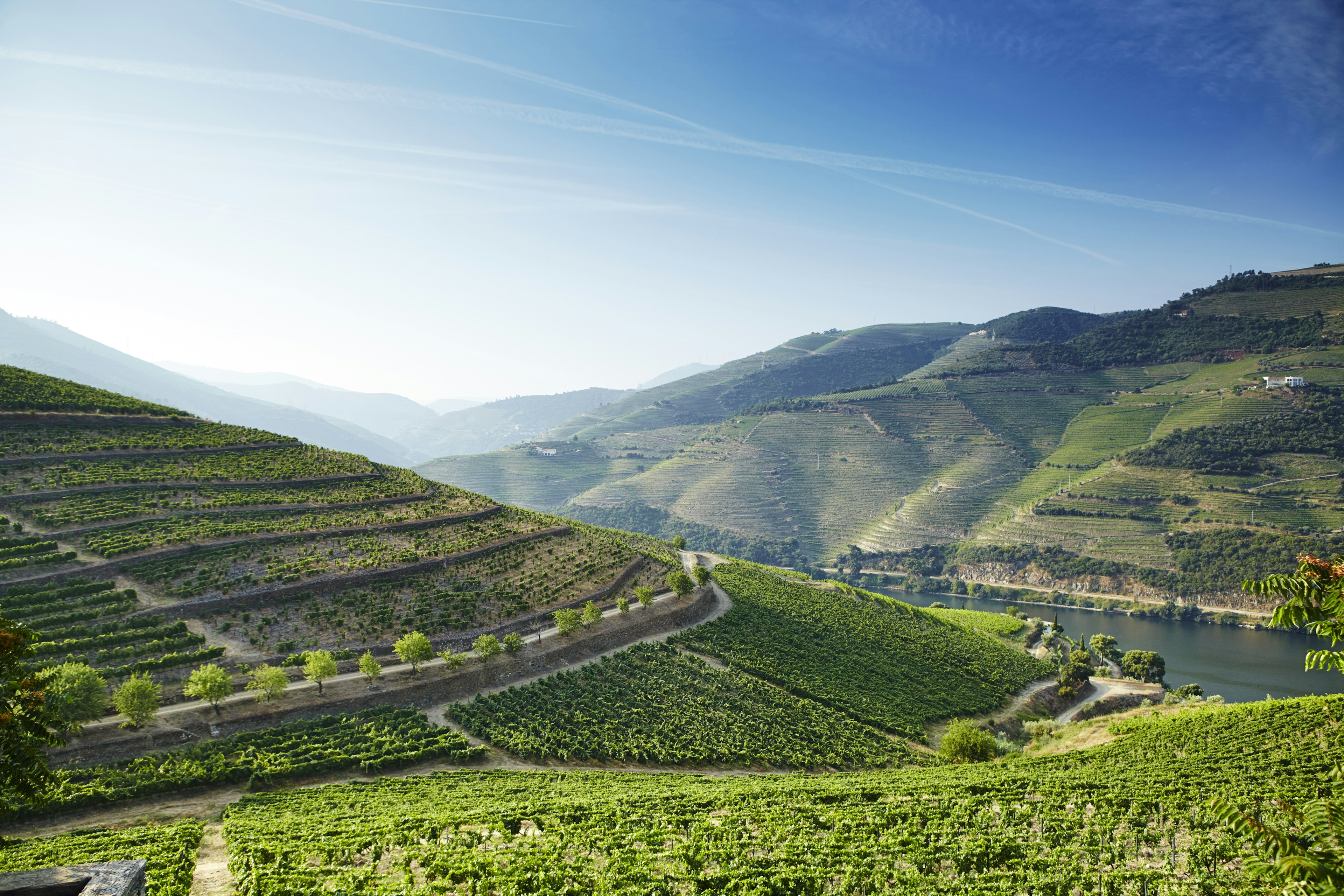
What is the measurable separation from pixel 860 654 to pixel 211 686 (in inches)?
2255

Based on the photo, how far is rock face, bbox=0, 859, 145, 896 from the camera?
49.3 feet

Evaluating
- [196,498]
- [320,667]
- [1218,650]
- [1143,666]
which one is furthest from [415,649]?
[1218,650]

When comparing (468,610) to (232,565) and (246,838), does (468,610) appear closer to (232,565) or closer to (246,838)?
(232,565)

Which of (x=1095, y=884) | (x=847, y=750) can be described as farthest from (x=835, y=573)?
(x=1095, y=884)

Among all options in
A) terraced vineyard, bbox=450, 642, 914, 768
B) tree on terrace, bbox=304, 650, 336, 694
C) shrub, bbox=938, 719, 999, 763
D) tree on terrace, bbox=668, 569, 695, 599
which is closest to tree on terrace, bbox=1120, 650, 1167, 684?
shrub, bbox=938, 719, 999, 763

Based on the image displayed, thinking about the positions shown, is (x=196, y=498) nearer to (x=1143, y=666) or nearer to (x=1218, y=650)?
(x=1143, y=666)

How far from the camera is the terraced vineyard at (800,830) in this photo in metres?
21.3

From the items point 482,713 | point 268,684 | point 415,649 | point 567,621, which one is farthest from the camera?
point 567,621

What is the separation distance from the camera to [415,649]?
1751 inches

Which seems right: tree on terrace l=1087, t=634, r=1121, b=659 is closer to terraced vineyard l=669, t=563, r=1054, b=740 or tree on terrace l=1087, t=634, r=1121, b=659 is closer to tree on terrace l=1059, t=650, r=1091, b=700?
terraced vineyard l=669, t=563, r=1054, b=740

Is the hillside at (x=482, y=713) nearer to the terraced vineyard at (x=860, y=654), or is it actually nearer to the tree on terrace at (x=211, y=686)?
the terraced vineyard at (x=860, y=654)

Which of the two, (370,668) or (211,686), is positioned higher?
(211,686)

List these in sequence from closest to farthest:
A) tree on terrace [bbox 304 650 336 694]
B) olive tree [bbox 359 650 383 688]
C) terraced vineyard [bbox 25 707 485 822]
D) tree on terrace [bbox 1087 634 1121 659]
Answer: terraced vineyard [bbox 25 707 485 822], tree on terrace [bbox 304 650 336 694], olive tree [bbox 359 650 383 688], tree on terrace [bbox 1087 634 1121 659]

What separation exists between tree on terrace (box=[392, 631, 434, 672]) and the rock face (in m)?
28.5
